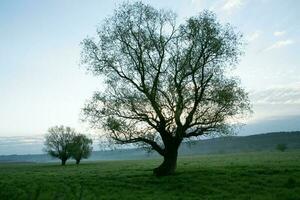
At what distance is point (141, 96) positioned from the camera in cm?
3747

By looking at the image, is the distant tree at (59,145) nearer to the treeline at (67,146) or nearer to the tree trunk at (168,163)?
the treeline at (67,146)

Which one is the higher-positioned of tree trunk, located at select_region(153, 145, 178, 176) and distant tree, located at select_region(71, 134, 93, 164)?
distant tree, located at select_region(71, 134, 93, 164)

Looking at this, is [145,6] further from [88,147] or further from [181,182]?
[88,147]

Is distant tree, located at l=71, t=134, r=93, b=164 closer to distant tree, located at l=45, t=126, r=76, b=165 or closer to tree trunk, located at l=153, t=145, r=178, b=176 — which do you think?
distant tree, located at l=45, t=126, r=76, b=165

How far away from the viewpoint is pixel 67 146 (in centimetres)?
10094

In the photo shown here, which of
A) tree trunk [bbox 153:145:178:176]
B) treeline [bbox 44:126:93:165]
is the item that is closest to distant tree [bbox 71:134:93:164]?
treeline [bbox 44:126:93:165]

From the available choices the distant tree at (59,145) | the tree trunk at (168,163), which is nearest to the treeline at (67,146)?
the distant tree at (59,145)

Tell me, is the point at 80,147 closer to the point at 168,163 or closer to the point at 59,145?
the point at 59,145

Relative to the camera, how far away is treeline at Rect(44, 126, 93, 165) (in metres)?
101

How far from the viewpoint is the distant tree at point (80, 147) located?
101 meters

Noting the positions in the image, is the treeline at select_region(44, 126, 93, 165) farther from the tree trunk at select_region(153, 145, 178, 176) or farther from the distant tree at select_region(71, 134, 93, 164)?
the tree trunk at select_region(153, 145, 178, 176)

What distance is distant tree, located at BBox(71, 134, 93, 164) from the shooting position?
3969 inches

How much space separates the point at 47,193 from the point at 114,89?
1345 centimetres

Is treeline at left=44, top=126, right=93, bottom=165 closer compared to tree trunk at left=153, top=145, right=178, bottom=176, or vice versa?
tree trunk at left=153, top=145, right=178, bottom=176
